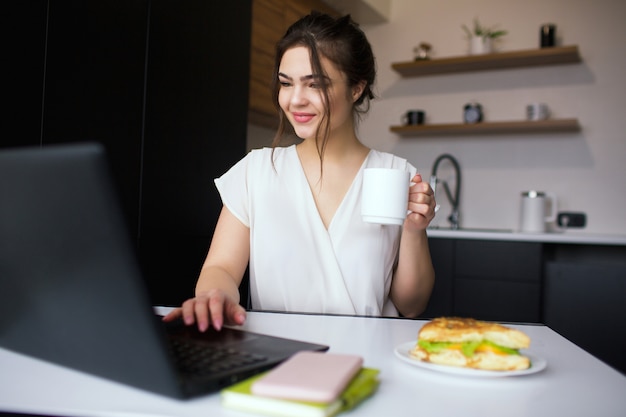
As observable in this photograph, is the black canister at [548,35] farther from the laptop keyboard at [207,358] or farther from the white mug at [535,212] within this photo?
the laptop keyboard at [207,358]

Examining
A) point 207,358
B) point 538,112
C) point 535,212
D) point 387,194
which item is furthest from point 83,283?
point 538,112

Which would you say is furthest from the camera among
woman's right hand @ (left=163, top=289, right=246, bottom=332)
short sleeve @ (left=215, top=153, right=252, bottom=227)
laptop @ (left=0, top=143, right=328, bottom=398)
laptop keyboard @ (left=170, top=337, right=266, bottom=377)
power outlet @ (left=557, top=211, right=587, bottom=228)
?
power outlet @ (left=557, top=211, right=587, bottom=228)

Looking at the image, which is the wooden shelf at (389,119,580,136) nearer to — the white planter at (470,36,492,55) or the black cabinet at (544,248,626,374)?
the white planter at (470,36,492,55)

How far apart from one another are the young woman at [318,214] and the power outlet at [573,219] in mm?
2335

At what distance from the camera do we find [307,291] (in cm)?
135

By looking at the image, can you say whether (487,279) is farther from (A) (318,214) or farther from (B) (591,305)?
(A) (318,214)

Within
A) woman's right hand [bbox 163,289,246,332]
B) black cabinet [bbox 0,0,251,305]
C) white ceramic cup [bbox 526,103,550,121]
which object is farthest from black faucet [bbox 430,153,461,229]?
woman's right hand [bbox 163,289,246,332]

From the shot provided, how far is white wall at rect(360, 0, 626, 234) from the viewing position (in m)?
3.40

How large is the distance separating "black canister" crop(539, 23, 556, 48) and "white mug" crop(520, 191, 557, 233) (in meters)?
0.92

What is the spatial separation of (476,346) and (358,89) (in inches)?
36.2

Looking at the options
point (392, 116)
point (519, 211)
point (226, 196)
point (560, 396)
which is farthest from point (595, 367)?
point (392, 116)

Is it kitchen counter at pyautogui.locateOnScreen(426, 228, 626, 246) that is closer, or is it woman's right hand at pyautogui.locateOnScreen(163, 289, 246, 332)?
woman's right hand at pyautogui.locateOnScreen(163, 289, 246, 332)

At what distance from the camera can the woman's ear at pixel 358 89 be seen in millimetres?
1436

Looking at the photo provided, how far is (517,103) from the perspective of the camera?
362 centimetres
